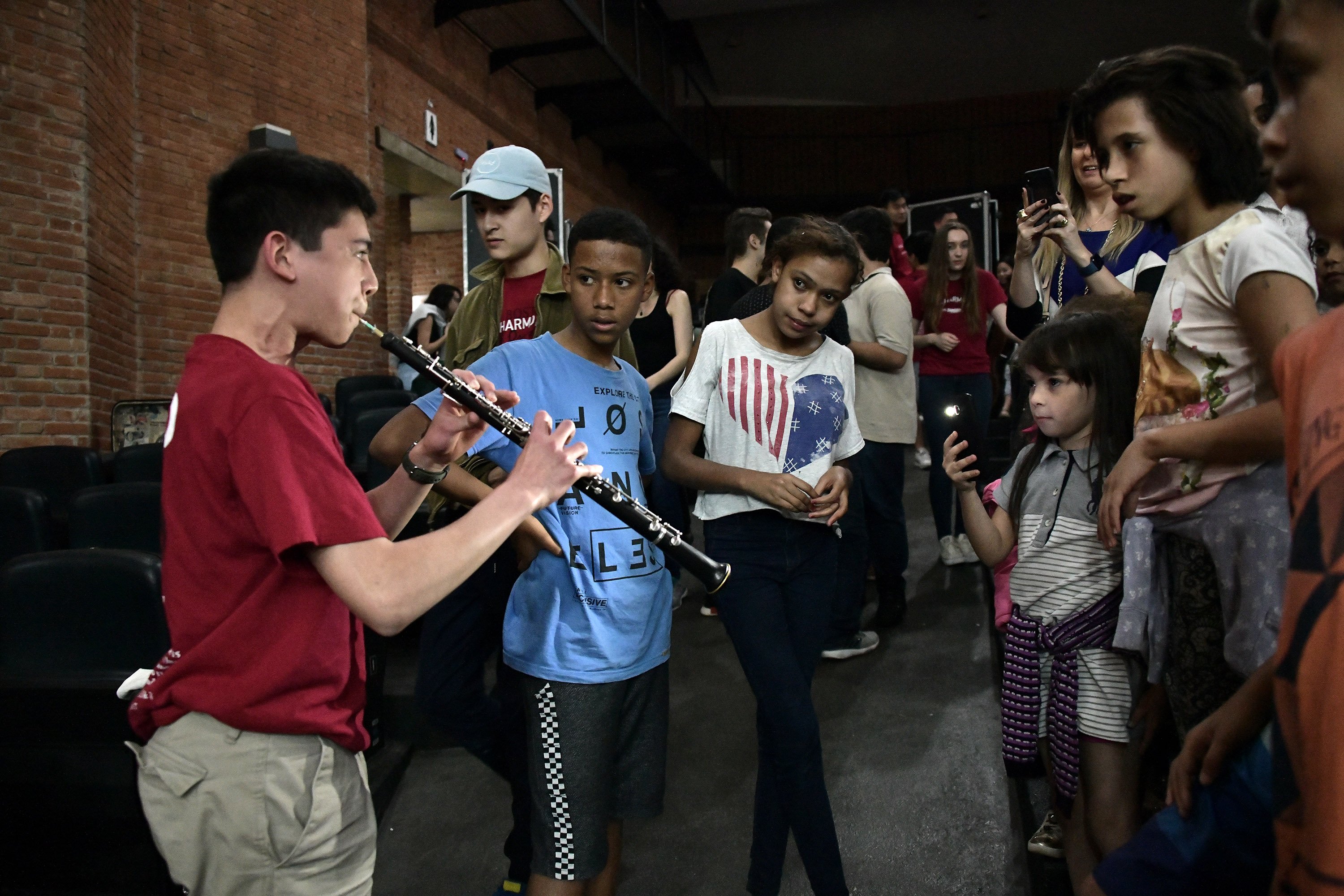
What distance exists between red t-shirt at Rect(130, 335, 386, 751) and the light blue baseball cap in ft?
4.16

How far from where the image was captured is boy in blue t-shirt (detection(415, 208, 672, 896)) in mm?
1714

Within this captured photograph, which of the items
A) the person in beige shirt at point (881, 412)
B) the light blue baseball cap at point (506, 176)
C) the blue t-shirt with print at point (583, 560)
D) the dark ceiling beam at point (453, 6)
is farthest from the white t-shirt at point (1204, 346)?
the dark ceiling beam at point (453, 6)

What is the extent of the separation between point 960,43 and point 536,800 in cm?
1407

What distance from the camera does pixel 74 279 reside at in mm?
5227

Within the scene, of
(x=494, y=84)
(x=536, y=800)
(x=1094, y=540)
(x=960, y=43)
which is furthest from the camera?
(x=960, y=43)

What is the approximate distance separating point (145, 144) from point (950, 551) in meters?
5.55

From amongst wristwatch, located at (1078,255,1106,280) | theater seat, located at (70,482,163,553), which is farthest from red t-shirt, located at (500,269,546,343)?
theater seat, located at (70,482,163,553)

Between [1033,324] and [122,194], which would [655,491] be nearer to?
[1033,324]

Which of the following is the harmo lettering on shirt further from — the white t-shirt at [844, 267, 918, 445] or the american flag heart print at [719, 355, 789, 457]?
the white t-shirt at [844, 267, 918, 445]

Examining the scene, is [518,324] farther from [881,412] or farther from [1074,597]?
[881,412]

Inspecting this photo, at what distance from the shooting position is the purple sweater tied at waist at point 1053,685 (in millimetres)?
1890

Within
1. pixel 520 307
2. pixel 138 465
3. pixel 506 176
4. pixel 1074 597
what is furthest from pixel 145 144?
pixel 1074 597

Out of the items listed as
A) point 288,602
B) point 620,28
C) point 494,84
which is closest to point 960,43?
point 620,28

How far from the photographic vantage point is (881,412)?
3691 mm
